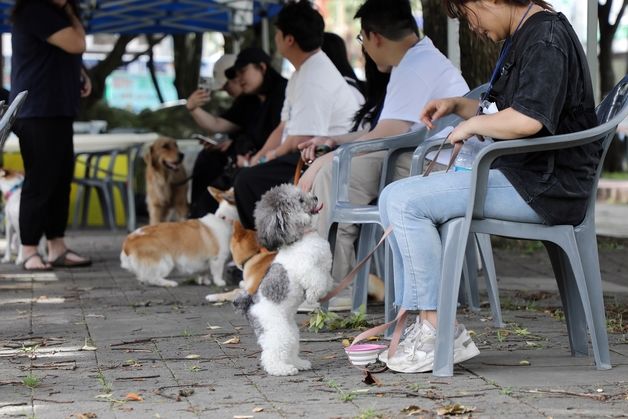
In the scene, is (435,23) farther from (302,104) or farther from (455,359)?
(455,359)

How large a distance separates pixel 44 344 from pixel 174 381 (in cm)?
121

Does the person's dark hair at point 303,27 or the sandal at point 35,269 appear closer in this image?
the person's dark hair at point 303,27

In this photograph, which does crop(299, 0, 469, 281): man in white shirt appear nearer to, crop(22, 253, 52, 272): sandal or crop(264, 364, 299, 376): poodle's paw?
crop(264, 364, 299, 376): poodle's paw

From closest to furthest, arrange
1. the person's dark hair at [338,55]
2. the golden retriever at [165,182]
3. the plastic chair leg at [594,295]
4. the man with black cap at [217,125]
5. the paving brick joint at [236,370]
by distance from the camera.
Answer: the paving brick joint at [236,370]
the plastic chair leg at [594,295]
the person's dark hair at [338,55]
the man with black cap at [217,125]
the golden retriever at [165,182]

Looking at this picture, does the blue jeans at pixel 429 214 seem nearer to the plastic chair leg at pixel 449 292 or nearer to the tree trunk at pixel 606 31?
the plastic chair leg at pixel 449 292

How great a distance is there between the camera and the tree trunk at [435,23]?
8.81 metres

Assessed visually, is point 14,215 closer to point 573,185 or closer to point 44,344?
point 44,344

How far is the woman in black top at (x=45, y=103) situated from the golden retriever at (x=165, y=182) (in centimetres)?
173

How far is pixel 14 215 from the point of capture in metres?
9.45

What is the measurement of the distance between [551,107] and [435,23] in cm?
501

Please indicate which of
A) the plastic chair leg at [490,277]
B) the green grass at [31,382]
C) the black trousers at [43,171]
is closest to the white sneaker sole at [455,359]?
the plastic chair leg at [490,277]

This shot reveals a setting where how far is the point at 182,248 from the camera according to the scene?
7859mm

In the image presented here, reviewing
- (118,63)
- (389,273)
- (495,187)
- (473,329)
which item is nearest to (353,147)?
(389,273)

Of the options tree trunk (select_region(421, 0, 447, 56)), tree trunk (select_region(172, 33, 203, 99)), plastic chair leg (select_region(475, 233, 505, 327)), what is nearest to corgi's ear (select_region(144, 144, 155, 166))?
tree trunk (select_region(421, 0, 447, 56))
